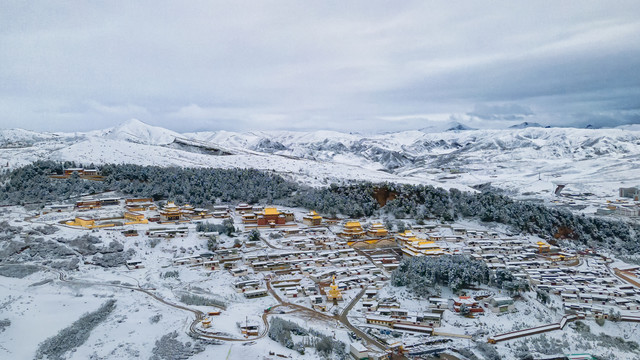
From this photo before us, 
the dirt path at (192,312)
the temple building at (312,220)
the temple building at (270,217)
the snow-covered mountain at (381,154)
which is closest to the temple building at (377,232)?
the temple building at (312,220)

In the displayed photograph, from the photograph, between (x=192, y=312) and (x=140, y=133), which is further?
(x=140, y=133)

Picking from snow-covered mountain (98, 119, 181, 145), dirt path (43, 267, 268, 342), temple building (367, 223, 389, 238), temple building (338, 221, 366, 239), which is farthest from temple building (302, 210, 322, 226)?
snow-covered mountain (98, 119, 181, 145)

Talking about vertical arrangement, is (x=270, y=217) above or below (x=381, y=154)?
below

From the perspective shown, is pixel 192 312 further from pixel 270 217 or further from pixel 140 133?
pixel 140 133

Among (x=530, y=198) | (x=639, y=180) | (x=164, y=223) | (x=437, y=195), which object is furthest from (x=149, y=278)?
(x=639, y=180)

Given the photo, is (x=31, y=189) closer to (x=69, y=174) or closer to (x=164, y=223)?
(x=69, y=174)

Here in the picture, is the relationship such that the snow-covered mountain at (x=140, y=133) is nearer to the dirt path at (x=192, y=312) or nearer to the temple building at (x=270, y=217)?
the temple building at (x=270, y=217)

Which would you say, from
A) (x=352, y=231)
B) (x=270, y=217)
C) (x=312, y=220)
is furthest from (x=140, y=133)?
(x=352, y=231)

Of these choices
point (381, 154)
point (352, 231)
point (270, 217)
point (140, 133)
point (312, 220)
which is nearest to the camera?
point (352, 231)

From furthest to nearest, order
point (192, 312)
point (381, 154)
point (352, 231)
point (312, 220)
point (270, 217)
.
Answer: point (381, 154), point (312, 220), point (270, 217), point (352, 231), point (192, 312)
